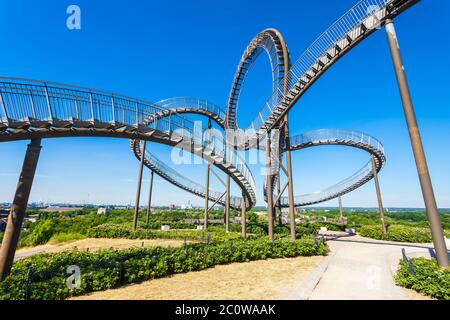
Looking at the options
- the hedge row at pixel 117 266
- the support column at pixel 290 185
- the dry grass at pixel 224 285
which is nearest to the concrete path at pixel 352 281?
the dry grass at pixel 224 285

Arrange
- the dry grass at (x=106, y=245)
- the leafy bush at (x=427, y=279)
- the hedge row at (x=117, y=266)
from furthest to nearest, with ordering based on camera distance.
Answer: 1. the dry grass at (x=106, y=245)
2. the hedge row at (x=117, y=266)
3. the leafy bush at (x=427, y=279)

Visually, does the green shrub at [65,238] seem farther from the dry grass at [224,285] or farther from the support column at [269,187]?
the support column at [269,187]

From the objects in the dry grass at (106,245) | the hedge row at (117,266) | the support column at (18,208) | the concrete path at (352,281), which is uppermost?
the support column at (18,208)

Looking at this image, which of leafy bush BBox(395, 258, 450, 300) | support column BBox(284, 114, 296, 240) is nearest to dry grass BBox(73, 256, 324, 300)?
leafy bush BBox(395, 258, 450, 300)

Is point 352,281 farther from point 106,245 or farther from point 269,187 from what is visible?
point 106,245

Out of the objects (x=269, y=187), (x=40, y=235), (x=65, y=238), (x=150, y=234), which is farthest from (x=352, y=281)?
(x=40, y=235)
